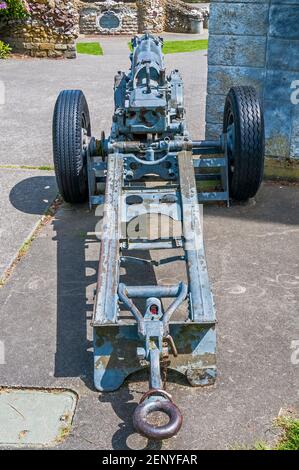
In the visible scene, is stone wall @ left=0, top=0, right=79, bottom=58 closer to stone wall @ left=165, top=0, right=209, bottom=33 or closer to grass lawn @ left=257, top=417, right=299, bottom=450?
stone wall @ left=165, top=0, right=209, bottom=33

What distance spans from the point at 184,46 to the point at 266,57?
10748mm

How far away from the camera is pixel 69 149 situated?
4.99m

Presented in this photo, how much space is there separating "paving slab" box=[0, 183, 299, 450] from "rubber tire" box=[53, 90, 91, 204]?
0.85 ft

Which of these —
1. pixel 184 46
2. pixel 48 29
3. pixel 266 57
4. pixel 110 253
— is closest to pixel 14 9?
pixel 48 29

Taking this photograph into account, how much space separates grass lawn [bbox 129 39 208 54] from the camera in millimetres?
15031

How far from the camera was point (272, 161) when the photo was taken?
5.96 m

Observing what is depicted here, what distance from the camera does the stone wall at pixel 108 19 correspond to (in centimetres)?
2091

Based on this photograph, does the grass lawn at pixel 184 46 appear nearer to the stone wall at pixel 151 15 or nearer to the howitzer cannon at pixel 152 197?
the stone wall at pixel 151 15

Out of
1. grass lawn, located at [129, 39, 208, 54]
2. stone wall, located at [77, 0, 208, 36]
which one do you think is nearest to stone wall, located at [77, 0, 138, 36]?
stone wall, located at [77, 0, 208, 36]

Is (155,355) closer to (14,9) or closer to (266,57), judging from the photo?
(266,57)
